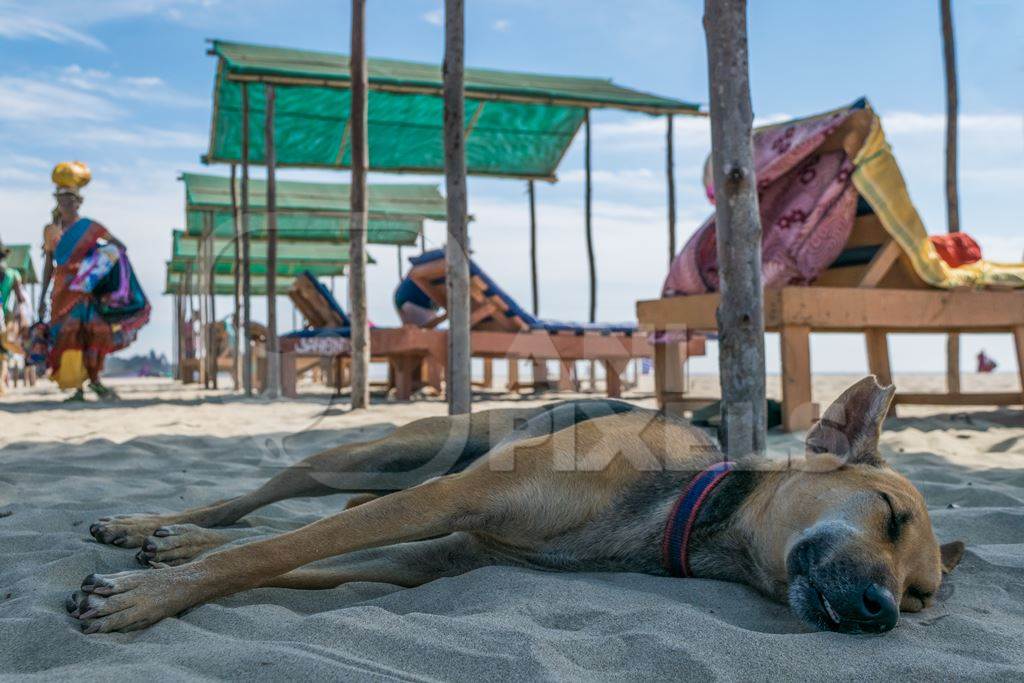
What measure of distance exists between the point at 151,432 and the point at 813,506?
5.63 metres

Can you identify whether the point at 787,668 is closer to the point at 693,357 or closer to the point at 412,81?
the point at 412,81

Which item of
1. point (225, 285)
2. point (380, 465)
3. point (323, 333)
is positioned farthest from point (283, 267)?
point (380, 465)

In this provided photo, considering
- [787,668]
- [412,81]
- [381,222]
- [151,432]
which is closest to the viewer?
[787,668]

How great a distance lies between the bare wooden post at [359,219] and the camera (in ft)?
32.4

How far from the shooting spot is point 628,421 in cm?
309

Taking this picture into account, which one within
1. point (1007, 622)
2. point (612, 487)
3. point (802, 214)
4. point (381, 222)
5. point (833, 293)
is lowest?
point (1007, 622)

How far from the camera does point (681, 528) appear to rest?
2.60 meters

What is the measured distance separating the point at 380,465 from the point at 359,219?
6876 millimetres

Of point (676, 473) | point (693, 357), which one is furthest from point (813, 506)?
point (693, 357)

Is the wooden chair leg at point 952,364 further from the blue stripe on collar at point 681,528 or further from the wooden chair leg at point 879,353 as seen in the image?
the blue stripe on collar at point 681,528

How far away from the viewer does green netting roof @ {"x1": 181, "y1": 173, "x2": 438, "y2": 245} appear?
20062mm

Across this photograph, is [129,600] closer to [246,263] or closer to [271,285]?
[271,285]

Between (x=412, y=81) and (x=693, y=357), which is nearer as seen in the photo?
(x=412, y=81)

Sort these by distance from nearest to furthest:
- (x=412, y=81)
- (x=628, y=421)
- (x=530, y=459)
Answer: (x=530, y=459) < (x=628, y=421) < (x=412, y=81)
